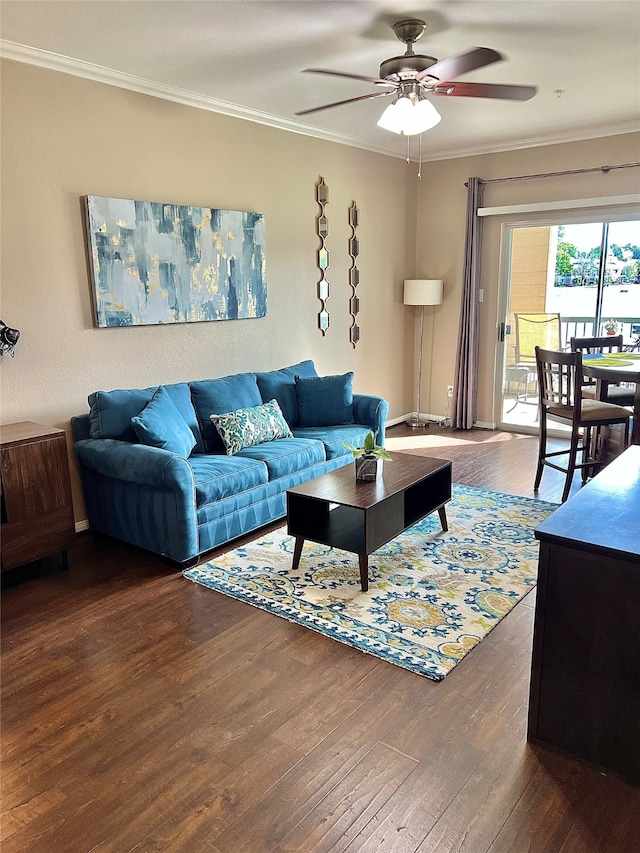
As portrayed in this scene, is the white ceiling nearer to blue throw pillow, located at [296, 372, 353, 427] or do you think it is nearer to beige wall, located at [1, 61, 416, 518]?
beige wall, located at [1, 61, 416, 518]

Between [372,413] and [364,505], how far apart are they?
1884 mm

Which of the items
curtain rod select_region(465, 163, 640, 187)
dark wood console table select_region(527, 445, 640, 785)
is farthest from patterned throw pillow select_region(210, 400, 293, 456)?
curtain rod select_region(465, 163, 640, 187)

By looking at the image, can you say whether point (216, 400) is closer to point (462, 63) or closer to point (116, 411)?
point (116, 411)

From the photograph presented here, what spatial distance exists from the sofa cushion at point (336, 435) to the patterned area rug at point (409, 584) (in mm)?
756

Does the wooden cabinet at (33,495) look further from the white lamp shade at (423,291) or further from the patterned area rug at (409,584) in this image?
the white lamp shade at (423,291)

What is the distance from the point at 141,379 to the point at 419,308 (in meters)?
3.51

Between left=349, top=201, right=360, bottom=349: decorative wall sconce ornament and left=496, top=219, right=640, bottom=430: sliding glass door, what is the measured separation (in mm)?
1468

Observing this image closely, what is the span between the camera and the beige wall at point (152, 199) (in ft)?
Result: 11.3

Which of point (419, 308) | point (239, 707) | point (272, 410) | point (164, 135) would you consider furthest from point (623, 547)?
point (419, 308)

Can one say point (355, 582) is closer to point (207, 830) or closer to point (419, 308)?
point (207, 830)

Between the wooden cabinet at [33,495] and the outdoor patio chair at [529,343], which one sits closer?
the wooden cabinet at [33,495]

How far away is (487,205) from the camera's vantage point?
5996mm

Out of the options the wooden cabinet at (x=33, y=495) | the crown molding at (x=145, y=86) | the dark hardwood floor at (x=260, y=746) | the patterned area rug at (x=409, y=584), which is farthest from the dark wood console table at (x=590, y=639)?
the crown molding at (x=145, y=86)

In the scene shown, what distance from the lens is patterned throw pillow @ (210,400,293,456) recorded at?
13.2 ft
